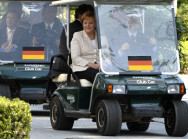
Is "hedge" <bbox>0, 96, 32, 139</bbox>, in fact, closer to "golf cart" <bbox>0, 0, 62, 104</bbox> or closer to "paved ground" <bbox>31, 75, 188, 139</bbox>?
"paved ground" <bbox>31, 75, 188, 139</bbox>

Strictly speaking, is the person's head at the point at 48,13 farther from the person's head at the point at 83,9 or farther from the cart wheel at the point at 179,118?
the cart wheel at the point at 179,118

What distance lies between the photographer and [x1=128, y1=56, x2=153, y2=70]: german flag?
10.6 meters

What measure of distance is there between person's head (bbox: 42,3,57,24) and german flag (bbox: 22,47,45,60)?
2.14ft

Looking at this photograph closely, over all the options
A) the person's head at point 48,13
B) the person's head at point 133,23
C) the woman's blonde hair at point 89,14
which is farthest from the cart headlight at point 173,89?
the person's head at point 48,13

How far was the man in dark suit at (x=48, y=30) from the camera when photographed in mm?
15547

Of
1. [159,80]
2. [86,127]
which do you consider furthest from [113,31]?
[86,127]

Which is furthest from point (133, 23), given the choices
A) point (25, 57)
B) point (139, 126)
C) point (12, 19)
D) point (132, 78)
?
point (12, 19)

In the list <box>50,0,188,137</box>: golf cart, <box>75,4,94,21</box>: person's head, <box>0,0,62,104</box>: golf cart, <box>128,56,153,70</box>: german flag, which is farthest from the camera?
<box>0,0,62,104</box>: golf cart

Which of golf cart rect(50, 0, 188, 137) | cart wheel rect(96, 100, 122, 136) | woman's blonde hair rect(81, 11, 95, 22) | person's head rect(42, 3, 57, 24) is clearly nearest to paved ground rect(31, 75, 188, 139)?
cart wheel rect(96, 100, 122, 136)

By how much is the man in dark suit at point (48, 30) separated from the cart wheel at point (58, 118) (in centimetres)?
408

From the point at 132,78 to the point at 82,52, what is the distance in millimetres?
1153

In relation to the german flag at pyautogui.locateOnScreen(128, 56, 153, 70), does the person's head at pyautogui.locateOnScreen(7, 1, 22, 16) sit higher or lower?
higher

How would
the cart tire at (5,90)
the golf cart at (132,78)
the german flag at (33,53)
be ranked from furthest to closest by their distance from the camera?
the german flag at (33,53) → the cart tire at (5,90) → the golf cart at (132,78)

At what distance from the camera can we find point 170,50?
10.8 metres
